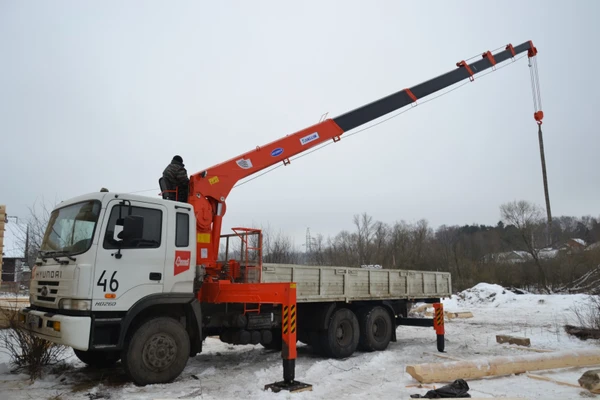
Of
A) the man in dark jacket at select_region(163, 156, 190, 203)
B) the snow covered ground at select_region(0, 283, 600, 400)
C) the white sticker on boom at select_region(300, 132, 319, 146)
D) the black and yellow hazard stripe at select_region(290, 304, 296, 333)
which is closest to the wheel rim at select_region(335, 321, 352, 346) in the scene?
the snow covered ground at select_region(0, 283, 600, 400)

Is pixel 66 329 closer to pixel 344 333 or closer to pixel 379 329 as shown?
pixel 344 333

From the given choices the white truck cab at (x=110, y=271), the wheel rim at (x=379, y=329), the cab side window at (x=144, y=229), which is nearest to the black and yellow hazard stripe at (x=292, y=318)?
the white truck cab at (x=110, y=271)

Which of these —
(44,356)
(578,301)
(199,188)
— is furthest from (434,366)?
(578,301)

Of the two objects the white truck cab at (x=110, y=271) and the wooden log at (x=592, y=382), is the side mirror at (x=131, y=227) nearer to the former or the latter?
the white truck cab at (x=110, y=271)

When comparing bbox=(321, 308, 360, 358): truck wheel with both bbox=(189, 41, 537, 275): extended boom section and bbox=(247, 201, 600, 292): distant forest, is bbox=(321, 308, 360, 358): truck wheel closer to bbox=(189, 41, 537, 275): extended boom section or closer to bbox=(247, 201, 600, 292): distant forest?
bbox=(189, 41, 537, 275): extended boom section

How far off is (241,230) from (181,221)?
1.56m

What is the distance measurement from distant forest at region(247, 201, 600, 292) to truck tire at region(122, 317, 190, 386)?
2199 cm

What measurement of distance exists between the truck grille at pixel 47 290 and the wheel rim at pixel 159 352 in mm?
1573

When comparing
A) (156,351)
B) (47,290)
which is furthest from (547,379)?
(47,290)

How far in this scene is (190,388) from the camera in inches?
268

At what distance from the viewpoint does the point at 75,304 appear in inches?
247

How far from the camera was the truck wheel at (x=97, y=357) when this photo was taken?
308 inches

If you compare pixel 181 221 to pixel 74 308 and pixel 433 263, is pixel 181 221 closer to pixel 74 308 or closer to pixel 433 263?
pixel 74 308

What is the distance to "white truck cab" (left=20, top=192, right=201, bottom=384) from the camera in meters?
6.27
